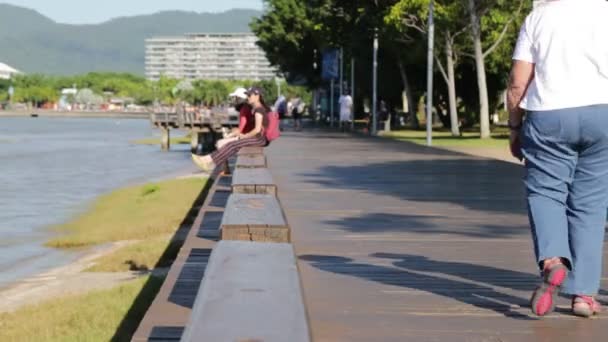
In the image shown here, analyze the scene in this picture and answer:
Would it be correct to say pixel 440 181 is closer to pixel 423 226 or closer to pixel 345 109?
pixel 423 226

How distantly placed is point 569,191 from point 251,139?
11538 millimetres

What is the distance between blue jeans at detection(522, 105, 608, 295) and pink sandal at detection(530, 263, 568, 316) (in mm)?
86

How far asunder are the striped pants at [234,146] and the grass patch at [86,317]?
16.2ft

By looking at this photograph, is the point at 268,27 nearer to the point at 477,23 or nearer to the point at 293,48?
the point at 293,48

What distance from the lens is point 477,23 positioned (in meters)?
40.3

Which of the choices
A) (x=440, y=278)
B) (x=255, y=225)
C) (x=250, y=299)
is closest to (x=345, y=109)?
(x=440, y=278)

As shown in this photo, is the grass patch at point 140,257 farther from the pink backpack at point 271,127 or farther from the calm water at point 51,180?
the pink backpack at point 271,127

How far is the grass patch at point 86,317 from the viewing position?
32.7 feet

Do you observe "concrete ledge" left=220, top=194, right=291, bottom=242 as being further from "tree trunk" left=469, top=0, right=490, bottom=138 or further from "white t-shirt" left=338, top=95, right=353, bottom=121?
"white t-shirt" left=338, top=95, right=353, bottom=121

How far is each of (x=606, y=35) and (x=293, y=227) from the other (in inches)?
206

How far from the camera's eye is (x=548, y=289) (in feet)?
20.0

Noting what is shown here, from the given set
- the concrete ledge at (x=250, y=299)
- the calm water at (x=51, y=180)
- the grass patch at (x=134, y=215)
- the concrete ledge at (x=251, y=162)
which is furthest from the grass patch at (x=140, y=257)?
the concrete ledge at (x=250, y=299)

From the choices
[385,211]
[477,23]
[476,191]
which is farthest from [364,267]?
[477,23]

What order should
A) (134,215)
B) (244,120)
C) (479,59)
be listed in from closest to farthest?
(244,120) < (134,215) < (479,59)
